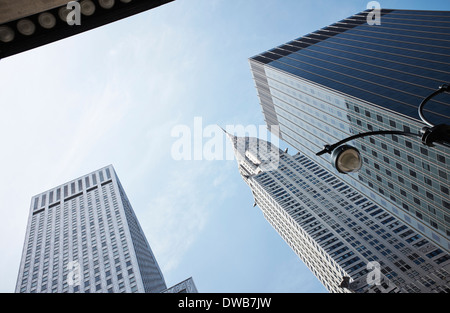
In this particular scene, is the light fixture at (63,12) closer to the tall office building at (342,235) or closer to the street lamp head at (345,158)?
the street lamp head at (345,158)

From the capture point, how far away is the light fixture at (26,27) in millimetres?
8266

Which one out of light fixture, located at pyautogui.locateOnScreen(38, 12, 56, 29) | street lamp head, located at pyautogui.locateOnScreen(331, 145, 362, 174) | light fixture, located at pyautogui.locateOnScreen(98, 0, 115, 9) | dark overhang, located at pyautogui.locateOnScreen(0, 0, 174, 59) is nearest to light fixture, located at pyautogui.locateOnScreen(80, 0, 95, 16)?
dark overhang, located at pyautogui.locateOnScreen(0, 0, 174, 59)

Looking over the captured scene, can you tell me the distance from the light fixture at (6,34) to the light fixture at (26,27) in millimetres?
231

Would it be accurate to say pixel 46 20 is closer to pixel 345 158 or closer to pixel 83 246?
pixel 345 158

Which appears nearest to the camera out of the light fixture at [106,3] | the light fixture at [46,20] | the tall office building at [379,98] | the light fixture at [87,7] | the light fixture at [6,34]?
the light fixture at [6,34]

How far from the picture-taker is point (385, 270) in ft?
279

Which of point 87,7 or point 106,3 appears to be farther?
point 106,3

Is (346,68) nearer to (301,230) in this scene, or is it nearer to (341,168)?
(301,230)

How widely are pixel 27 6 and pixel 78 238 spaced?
106m

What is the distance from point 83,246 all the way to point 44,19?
100901 mm

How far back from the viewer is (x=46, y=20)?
27.8 feet

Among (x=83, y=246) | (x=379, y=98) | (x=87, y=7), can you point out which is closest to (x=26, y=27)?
(x=87, y=7)

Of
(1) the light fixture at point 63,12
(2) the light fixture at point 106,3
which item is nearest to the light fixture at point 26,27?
(1) the light fixture at point 63,12
